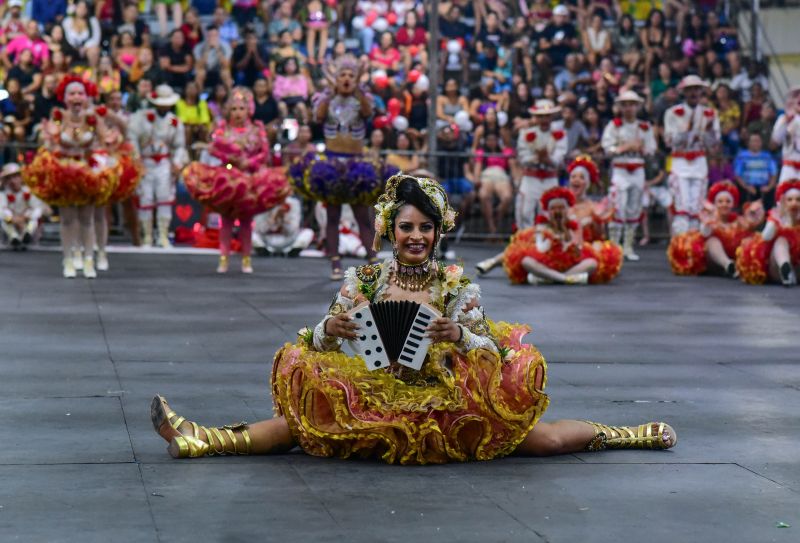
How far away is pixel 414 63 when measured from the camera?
945 inches

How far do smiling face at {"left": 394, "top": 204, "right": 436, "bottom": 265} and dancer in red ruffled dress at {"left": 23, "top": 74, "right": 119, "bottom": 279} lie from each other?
8.74 metres

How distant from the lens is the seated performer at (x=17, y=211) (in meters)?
19.4

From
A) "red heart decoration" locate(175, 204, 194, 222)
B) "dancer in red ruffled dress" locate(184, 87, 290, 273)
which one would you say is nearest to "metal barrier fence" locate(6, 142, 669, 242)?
"red heart decoration" locate(175, 204, 194, 222)

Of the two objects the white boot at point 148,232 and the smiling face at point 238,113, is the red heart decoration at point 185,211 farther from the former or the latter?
the smiling face at point 238,113

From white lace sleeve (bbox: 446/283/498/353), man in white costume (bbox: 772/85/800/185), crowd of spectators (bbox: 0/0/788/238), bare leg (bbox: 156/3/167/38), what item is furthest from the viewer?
bare leg (bbox: 156/3/167/38)

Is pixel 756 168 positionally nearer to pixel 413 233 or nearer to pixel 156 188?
pixel 156 188

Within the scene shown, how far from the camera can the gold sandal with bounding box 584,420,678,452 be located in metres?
6.63

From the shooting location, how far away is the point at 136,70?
22344mm

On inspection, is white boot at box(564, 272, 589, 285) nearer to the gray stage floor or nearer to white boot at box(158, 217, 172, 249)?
the gray stage floor

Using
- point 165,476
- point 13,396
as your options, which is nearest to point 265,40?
point 13,396

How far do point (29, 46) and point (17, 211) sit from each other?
4.04 meters

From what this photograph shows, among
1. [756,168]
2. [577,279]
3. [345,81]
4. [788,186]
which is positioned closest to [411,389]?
[345,81]

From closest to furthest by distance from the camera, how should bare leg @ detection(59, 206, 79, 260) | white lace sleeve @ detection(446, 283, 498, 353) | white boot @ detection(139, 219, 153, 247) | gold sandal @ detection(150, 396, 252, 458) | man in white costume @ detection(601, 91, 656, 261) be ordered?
gold sandal @ detection(150, 396, 252, 458), white lace sleeve @ detection(446, 283, 498, 353), bare leg @ detection(59, 206, 79, 260), man in white costume @ detection(601, 91, 656, 261), white boot @ detection(139, 219, 153, 247)

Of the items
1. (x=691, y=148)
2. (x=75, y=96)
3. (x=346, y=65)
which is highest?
(x=346, y=65)
